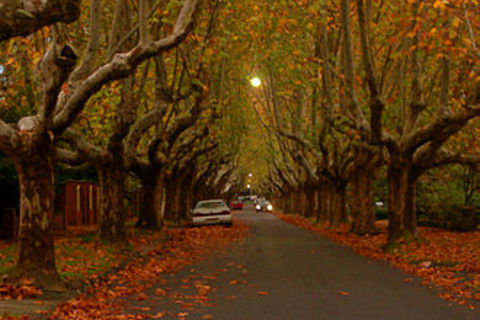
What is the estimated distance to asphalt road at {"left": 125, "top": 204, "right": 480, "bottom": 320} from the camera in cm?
765

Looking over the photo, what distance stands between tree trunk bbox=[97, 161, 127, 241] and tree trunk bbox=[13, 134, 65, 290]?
270 inches

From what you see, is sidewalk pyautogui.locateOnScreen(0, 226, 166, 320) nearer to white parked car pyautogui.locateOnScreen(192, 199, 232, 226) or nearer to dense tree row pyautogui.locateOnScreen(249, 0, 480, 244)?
white parked car pyautogui.locateOnScreen(192, 199, 232, 226)

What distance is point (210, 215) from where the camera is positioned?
29.2 m

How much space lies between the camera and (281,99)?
1358 inches

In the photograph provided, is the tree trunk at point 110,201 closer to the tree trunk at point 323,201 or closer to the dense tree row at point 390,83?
the dense tree row at point 390,83

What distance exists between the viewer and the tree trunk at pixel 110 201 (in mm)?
16344

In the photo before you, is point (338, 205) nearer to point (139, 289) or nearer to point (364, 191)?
point (364, 191)

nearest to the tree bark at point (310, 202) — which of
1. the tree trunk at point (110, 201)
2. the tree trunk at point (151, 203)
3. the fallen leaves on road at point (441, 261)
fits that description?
the tree trunk at point (151, 203)

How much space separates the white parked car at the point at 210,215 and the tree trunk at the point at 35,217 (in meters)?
19.5

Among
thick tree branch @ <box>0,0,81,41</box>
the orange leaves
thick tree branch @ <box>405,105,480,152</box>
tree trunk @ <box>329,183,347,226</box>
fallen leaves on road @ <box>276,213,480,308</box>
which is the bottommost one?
fallen leaves on road @ <box>276,213,480,308</box>

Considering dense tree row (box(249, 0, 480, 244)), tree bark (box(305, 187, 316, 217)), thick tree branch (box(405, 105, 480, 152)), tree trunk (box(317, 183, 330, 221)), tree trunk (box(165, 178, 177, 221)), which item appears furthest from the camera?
tree bark (box(305, 187, 316, 217))

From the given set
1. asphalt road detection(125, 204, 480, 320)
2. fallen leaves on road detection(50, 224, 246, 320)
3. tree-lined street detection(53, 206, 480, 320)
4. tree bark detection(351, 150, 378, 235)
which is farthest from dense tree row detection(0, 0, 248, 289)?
tree bark detection(351, 150, 378, 235)

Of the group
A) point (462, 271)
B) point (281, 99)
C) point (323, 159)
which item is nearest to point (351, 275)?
point (462, 271)

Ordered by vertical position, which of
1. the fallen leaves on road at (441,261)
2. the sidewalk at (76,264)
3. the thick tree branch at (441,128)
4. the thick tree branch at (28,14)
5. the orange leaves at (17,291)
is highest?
the thick tree branch at (28,14)
